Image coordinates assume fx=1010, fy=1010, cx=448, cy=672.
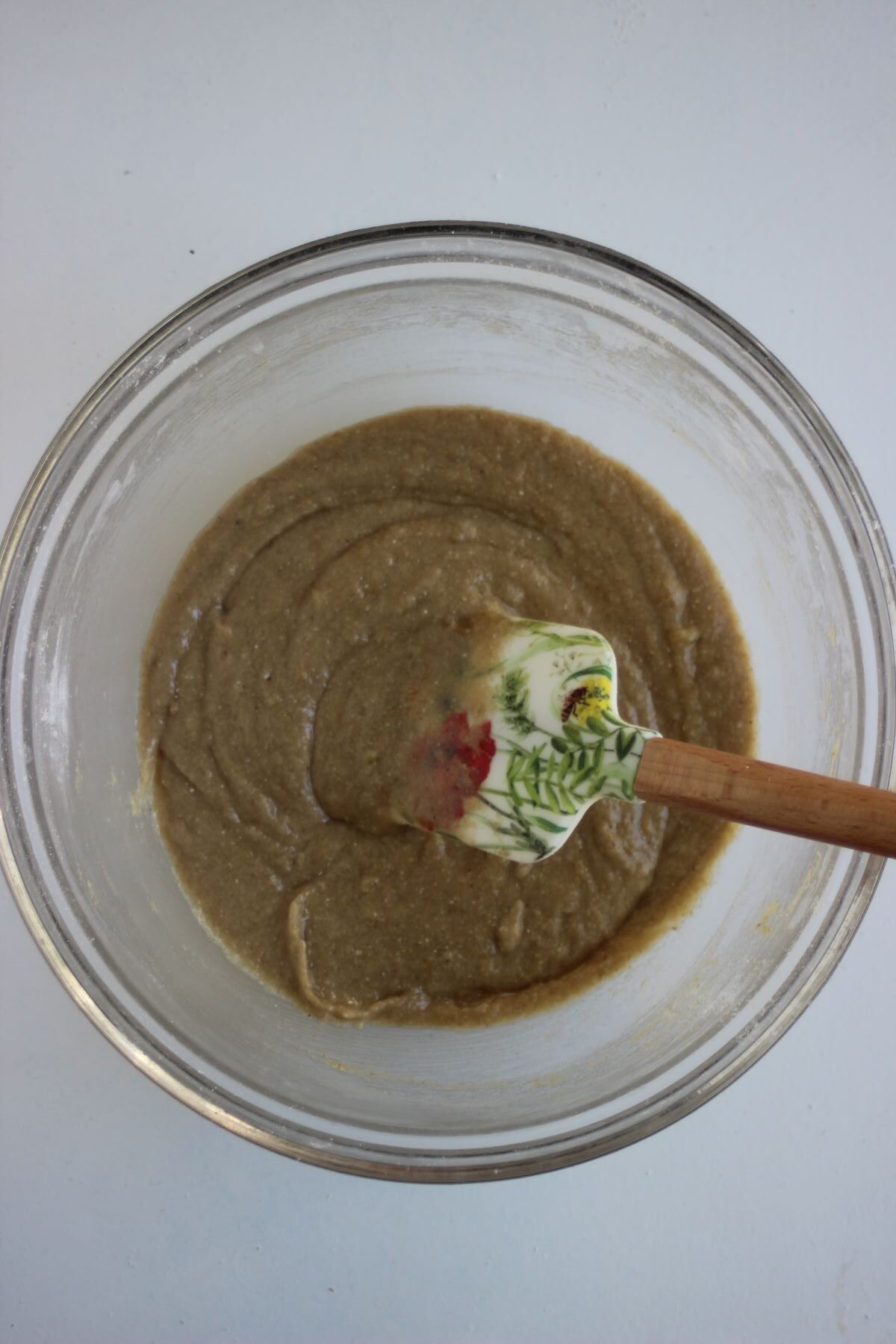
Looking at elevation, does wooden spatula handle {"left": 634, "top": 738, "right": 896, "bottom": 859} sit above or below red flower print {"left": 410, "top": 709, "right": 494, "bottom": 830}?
below

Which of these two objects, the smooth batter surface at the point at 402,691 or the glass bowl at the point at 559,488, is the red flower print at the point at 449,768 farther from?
the glass bowl at the point at 559,488

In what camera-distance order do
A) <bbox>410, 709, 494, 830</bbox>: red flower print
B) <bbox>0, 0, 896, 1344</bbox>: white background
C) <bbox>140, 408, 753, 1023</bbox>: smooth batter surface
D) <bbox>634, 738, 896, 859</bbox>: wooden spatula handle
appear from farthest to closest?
<bbox>0, 0, 896, 1344</bbox>: white background, <bbox>140, 408, 753, 1023</bbox>: smooth batter surface, <bbox>410, 709, 494, 830</bbox>: red flower print, <bbox>634, 738, 896, 859</bbox>: wooden spatula handle

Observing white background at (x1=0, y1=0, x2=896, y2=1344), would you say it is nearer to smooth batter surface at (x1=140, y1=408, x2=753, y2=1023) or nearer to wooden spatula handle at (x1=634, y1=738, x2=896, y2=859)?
smooth batter surface at (x1=140, y1=408, x2=753, y2=1023)

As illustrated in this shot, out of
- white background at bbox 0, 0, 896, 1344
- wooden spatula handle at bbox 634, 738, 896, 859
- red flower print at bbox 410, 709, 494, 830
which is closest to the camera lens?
wooden spatula handle at bbox 634, 738, 896, 859

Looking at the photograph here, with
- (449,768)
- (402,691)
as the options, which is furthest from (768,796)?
(402,691)

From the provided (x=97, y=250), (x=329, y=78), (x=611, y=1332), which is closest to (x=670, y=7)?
(x=329, y=78)

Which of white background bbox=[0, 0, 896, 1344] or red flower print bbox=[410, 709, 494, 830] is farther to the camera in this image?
white background bbox=[0, 0, 896, 1344]

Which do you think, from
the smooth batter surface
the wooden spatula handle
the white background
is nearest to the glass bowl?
the smooth batter surface
